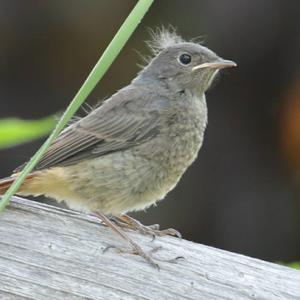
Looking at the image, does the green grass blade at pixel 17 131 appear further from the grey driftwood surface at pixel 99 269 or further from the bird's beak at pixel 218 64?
the bird's beak at pixel 218 64

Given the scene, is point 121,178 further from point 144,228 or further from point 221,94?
point 221,94

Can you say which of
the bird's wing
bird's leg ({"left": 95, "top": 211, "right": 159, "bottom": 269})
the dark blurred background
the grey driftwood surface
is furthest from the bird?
the dark blurred background

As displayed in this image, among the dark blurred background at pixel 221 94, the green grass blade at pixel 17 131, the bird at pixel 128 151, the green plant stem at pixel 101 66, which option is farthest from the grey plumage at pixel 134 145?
the green plant stem at pixel 101 66

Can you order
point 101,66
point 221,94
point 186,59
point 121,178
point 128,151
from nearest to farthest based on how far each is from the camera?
point 101,66 < point 121,178 < point 128,151 < point 186,59 < point 221,94

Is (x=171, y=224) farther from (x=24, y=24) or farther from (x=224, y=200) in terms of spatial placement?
(x=24, y=24)

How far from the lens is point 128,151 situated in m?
4.58

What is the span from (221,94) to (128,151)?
100.0 inches

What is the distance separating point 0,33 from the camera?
6.81 meters

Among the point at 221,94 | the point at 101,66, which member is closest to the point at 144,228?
the point at 101,66

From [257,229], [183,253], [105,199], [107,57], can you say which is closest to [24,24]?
[257,229]

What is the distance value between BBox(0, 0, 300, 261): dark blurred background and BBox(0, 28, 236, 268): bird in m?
1.86

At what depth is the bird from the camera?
447 centimetres

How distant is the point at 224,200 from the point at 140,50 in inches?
50.8

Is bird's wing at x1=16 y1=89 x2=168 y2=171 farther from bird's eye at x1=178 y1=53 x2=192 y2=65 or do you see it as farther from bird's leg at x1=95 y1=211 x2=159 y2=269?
bird's leg at x1=95 y1=211 x2=159 y2=269
